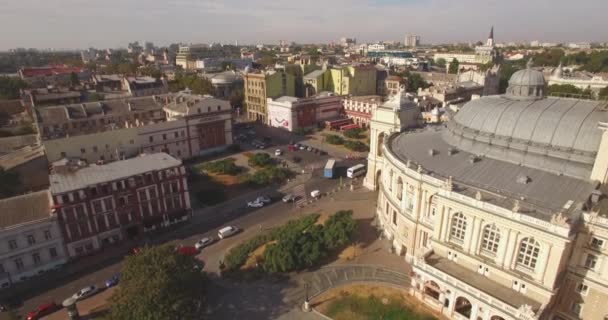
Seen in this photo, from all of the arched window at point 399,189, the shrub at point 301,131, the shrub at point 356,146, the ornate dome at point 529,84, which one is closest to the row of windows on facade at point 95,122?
the shrub at point 301,131

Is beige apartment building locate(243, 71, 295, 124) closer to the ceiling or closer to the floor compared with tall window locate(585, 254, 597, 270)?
closer to the ceiling

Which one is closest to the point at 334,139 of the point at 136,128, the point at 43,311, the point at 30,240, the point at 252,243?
the point at 136,128

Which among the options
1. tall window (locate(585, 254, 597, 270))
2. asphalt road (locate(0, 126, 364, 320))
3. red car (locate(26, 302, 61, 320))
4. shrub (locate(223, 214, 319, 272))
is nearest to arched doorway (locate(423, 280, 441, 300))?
tall window (locate(585, 254, 597, 270))

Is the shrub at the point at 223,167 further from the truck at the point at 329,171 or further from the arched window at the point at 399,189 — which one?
the arched window at the point at 399,189

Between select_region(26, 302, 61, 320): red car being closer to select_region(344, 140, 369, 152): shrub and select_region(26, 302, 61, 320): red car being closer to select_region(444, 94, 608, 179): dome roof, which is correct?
select_region(444, 94, 608, 179): dome roof

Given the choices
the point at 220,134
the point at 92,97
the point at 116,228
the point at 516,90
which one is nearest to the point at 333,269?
the point at 116,228

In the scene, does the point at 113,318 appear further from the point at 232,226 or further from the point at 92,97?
the point at 92,97

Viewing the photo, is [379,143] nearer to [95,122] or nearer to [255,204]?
[255,204]

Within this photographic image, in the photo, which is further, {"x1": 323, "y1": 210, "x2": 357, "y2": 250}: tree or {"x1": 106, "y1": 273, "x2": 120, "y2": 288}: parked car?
{"x1": 323, "y1": 210, "x2": 357, "y2": 250}: tree
